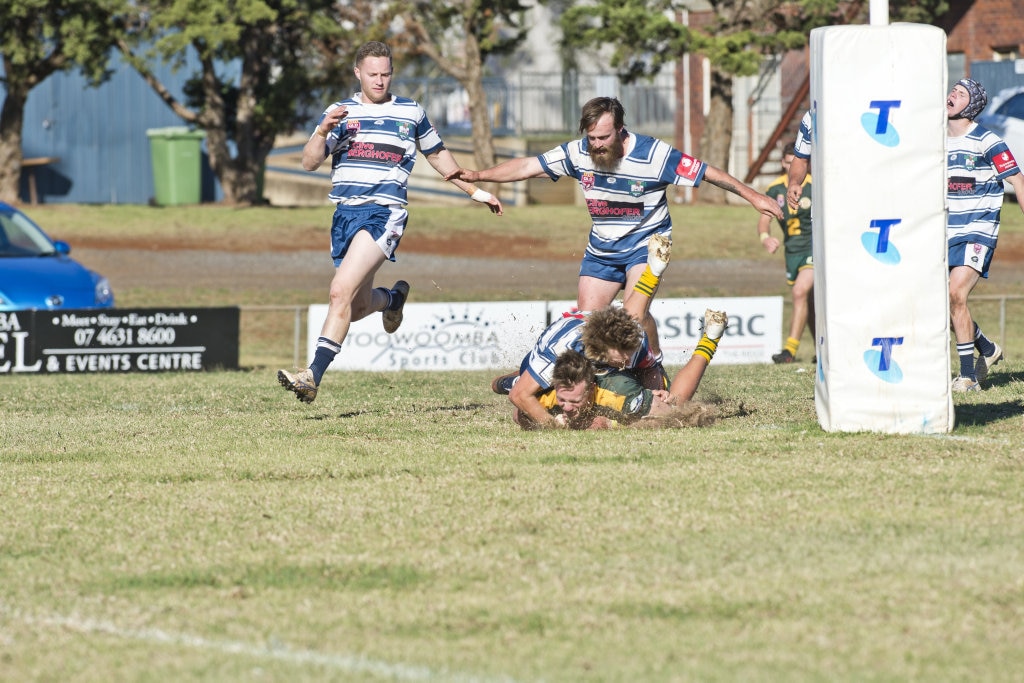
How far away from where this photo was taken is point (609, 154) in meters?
8.88

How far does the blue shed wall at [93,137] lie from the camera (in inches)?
1480

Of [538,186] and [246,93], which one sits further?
[538,186]

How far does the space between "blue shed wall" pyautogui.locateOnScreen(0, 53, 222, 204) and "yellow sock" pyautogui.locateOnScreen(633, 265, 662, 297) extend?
30.3 meters

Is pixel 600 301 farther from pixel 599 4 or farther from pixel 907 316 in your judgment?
pixel 599 4

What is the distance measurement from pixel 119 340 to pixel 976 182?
29.7 ft

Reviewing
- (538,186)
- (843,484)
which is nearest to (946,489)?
(843,484)

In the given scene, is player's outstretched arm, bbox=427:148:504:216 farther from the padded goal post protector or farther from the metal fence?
the metal fence

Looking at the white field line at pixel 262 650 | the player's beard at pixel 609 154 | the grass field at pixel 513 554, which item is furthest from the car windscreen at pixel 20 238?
the white field line at pixel 262 650

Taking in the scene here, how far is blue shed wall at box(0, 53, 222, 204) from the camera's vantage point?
3759 cm

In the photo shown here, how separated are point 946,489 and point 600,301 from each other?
3.58m

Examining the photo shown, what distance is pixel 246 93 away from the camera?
32.2 m

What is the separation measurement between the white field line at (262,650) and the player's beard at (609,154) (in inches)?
197

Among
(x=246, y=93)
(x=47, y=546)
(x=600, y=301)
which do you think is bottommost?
(x=47, y=546)

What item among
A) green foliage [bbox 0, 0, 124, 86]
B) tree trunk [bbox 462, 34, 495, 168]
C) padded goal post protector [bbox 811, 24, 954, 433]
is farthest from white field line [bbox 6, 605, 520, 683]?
tree trunk [bbox 462, 34, 495, 168]
